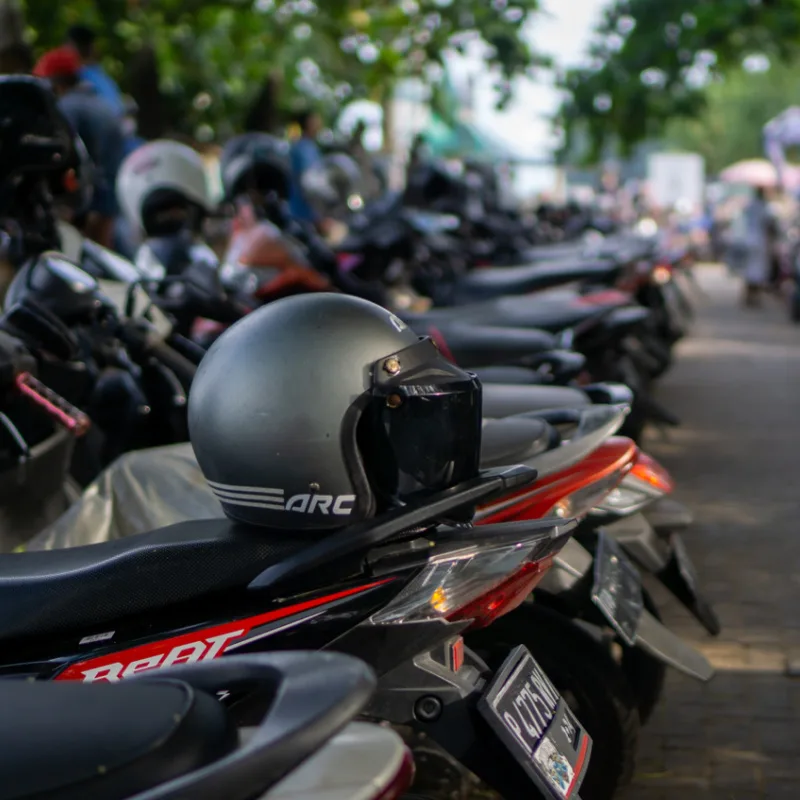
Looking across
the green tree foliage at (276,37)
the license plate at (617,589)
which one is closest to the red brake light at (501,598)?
the license plate at (617,589)

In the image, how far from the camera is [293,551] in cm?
281

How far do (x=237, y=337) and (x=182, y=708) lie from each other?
126 cm

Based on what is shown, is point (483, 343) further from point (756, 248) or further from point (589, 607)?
point (756, 248)

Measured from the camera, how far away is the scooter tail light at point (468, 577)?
274 centimetres

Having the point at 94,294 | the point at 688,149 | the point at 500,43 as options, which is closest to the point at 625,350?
the point at 94,294

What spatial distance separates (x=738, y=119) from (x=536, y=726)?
3492 inches

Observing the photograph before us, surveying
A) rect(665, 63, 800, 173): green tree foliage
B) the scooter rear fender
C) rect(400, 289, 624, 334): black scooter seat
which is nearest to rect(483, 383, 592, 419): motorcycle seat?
the scooter rear fender

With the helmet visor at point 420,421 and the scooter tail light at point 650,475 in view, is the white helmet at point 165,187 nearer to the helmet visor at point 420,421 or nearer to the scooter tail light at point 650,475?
the scooter tail light at point 650,475

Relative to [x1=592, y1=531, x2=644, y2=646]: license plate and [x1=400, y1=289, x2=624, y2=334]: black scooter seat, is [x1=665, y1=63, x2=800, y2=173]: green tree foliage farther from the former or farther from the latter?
[x1=592, y1=531, x2=644, y2=646]: license plate

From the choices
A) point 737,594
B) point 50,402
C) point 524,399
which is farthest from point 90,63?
point 50,402

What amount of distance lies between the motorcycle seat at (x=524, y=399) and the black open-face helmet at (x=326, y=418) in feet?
4.78

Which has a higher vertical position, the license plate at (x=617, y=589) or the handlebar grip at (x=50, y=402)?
the handlebar grip at (x=50, y=402)

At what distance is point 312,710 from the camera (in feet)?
5.72

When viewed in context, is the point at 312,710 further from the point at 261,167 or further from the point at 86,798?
the point at 261,167
